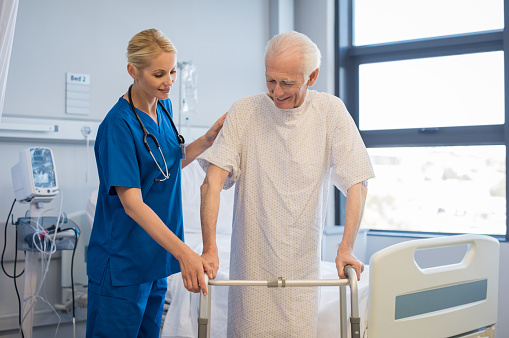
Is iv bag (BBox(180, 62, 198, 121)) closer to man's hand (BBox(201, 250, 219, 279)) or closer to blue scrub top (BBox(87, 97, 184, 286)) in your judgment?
blue scrub top (BBox(87, 97, 184, 286))

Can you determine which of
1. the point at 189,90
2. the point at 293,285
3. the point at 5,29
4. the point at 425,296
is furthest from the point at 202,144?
the point at 189,90

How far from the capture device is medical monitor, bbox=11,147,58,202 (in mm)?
2533

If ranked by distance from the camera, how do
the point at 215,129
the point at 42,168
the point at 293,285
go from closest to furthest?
the point at 293,285 < the point at 215,129 < the point at 42,168

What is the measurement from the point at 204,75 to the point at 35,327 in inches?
74.1

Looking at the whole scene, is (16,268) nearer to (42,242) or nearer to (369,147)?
(42,242)

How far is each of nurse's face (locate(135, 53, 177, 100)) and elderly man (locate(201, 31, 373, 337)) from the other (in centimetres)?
21

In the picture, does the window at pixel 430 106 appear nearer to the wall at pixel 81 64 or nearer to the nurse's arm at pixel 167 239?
the wall at pixel 81 64

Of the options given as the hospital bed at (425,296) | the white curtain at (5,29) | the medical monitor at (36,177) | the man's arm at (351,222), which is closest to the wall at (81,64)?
the medical monitor at (36,177)

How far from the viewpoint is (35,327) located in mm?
3115

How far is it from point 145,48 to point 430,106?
105 inches

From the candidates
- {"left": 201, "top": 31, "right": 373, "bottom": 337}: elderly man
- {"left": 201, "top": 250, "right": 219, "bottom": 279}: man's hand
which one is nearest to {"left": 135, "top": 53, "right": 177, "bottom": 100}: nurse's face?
{"left": 201, "top": 31, "right": 373, "bottom": 337}: elderly man

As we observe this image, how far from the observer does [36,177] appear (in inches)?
101

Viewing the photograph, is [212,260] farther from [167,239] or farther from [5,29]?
[5,29]

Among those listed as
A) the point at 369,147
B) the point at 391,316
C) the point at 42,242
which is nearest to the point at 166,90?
the point at 391,316
